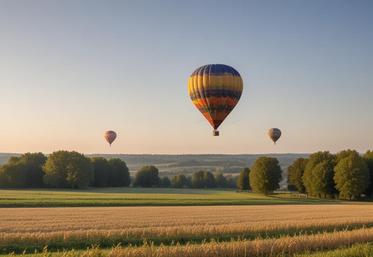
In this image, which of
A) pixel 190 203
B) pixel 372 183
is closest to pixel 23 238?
pixel 190 203

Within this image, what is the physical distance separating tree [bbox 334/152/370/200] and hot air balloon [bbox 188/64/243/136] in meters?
42.3

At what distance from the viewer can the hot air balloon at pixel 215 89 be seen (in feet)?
167

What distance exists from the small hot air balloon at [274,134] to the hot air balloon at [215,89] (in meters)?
54.9

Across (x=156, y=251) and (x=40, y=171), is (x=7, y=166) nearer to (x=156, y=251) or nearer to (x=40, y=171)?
(x=40, y=171)

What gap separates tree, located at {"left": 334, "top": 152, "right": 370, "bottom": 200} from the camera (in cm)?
8788

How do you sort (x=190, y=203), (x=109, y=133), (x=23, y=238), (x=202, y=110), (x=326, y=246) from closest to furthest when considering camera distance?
(x=326, y=246) → (x=23, y=238) → (x=202, y=110) → (x=190, y=203) → (x=109, y=133)

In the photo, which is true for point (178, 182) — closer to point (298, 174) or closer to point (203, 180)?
point (203, 180)

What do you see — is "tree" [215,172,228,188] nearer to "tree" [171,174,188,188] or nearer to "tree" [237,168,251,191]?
"tree" [171,174,188,188]

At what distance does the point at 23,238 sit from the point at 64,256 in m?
9.56

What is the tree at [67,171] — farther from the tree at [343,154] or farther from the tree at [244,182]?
the tree at [343,154]

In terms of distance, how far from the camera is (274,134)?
107 metres

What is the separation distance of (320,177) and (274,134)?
15828 millimetres

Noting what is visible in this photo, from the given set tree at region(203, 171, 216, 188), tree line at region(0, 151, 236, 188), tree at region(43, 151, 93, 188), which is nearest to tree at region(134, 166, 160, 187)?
tree line at region(0, 151, 236, 188)

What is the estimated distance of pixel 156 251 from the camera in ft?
60.6
